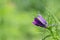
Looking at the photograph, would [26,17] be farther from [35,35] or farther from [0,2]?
[35,35]

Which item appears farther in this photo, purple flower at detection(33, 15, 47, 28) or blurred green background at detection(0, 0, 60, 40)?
blurred green background at detection(0, 0, 60, 40)

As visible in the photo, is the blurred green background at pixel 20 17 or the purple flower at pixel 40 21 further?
the blurred green background at pixel 20 17

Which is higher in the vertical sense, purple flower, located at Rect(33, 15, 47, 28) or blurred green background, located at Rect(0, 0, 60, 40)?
blurred green background, located at Rect(0, 0, 60, 40)

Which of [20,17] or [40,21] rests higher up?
[20,17]

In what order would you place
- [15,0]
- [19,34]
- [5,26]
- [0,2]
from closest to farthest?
[5,26] < [19,34] < [0,2] < [15,0]

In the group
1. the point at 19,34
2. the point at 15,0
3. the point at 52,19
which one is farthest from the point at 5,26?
the point at 52,19

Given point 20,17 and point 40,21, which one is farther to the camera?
point 20,17

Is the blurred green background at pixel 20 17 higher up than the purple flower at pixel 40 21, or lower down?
higher up

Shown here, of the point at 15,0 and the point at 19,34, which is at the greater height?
the point at 15,0
